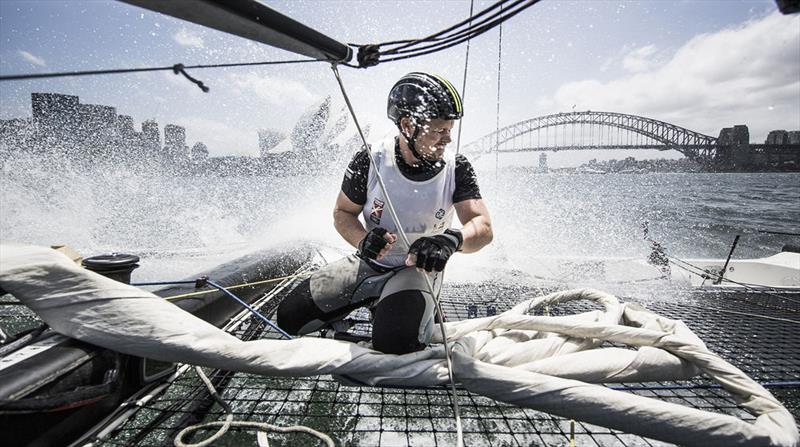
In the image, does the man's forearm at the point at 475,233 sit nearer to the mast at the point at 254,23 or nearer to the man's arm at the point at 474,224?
the man's arm at the point at 474,224

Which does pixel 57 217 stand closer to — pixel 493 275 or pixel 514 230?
pixel 493 275

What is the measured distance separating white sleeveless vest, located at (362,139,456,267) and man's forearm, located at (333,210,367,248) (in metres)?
0.10

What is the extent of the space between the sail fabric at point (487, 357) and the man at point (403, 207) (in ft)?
1.91

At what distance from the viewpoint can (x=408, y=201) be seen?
271 centimetres

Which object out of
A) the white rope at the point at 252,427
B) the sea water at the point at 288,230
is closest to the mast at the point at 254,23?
the white rope at the point at 252,427

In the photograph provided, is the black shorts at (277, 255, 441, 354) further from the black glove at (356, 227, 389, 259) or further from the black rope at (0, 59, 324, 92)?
the black rope at (0, 59, 324, 92)

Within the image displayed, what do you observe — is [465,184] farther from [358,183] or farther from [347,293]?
[347,293]

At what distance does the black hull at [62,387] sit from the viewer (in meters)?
1.32

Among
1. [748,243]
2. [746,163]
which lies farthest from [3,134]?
[746,163]

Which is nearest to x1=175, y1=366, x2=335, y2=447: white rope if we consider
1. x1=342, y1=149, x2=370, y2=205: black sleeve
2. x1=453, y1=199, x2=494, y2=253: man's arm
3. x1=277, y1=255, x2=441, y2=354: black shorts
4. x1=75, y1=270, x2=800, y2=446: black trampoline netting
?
x1=75, y1=270, x2=800, y2=446: black trampoline netting

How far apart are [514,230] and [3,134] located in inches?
1023

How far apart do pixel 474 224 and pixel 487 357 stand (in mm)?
1038

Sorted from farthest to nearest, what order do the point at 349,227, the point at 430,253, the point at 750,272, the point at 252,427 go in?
the point at 750,272, the point at 349,227, the point at 430,253, the point at 252,427

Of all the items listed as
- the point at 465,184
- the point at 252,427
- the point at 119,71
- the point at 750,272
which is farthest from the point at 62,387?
the point at 750,272
